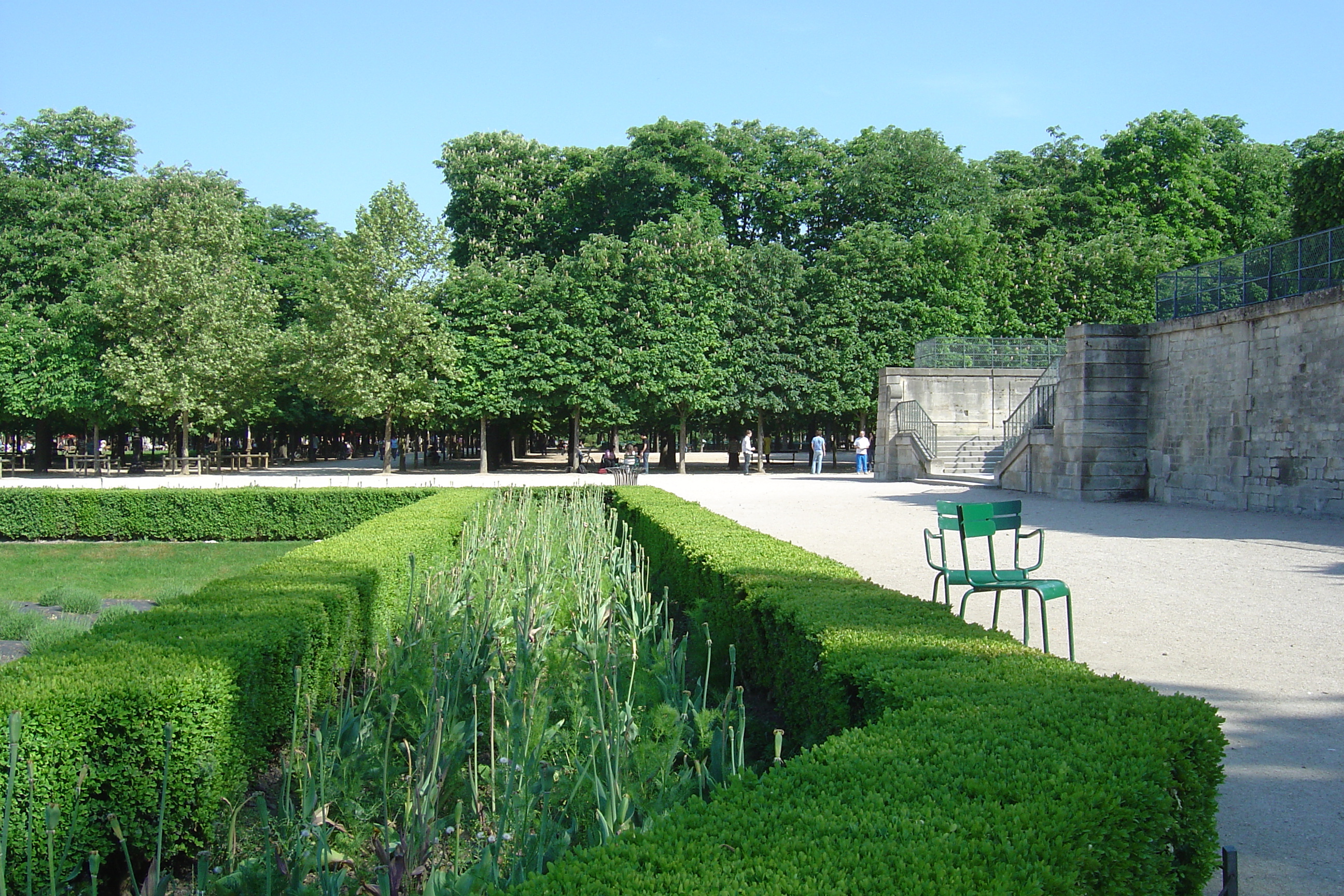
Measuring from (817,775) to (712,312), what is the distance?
3461cm

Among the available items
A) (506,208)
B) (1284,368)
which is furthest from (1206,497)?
(506,208)

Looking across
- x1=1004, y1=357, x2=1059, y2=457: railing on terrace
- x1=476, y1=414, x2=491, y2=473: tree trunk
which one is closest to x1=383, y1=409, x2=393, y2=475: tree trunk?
x1=476, y1=414, x2=491, y2=473: tree trunk

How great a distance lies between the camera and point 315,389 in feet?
113

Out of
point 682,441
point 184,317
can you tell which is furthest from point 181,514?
point 682,441

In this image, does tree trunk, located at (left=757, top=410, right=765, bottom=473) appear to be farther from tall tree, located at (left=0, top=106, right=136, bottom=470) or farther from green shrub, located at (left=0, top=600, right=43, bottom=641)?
green shrub, located at (left=0, top=600, right=43, bottom=641)

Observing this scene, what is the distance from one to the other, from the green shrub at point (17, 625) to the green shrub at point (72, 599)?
0.76 metres

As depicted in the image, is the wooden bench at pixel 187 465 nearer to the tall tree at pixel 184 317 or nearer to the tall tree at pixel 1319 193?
the tall tree at pixel 184 317

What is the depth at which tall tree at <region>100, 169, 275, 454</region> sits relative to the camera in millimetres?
32938

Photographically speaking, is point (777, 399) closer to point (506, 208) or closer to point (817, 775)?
point (506, 208)

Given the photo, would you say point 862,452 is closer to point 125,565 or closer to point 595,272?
point 595,272

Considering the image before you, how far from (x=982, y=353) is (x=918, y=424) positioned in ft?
12.4

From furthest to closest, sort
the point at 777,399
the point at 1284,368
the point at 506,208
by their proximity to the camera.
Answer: the point at 506,208 → the point at 777,399 → the point at 1284,368

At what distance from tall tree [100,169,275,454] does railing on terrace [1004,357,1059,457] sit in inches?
1001

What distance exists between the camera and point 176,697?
12.0 ft
